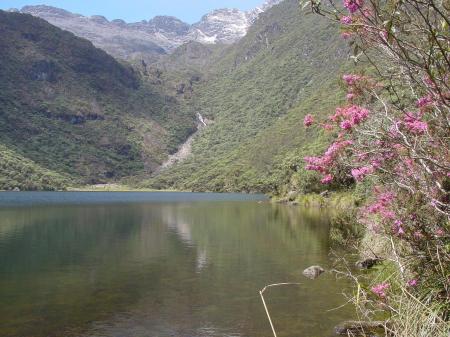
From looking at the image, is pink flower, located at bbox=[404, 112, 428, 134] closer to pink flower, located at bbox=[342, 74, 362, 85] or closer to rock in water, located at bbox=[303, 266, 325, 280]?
pink flower, located at bbox=[342, 74, 362, 85]

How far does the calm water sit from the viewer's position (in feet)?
64.0

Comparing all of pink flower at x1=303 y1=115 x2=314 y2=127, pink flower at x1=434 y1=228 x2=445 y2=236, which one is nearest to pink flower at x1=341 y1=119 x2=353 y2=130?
pink flower at x1=303 y1=115 x2=314 y2=127

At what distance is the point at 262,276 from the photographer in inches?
1161

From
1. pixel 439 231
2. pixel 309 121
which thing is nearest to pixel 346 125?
pixel 309 121

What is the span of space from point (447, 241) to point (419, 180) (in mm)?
2530

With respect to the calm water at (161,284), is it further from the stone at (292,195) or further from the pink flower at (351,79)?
the stone at (292,195)

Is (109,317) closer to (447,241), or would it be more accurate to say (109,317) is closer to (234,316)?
(234,316)

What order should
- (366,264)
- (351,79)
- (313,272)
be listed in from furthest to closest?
1. (366,264)
2. (313,272)
3. (351,79)

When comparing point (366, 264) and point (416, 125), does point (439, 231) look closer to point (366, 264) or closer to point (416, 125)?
point (416, 125)

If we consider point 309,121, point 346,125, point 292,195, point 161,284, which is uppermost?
point 309,121

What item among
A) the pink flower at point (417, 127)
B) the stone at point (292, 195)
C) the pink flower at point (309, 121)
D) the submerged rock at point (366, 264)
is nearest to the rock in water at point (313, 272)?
the submerged rock at point (366, 264)

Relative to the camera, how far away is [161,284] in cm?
2766

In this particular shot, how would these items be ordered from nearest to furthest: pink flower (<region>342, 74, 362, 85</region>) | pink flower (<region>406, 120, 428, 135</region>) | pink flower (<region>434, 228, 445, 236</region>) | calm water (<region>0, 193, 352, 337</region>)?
1. pink flower (<region>406, 120, 428, 135</region>)
2. pink flower (<region>434, 228, 445, 236</region>)
3. pink flower (<region>342, 74, 362, 85</region>)
4. calm water (<region>0, 193, 352, 337</region>)

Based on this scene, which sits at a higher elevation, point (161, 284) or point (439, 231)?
point (439, 231)
